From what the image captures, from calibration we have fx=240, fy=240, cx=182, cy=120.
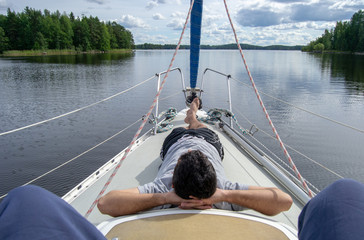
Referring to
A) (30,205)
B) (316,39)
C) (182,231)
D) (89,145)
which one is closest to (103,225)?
(182,231)

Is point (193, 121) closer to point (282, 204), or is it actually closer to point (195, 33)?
point (282, 204)

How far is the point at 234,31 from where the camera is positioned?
319cm

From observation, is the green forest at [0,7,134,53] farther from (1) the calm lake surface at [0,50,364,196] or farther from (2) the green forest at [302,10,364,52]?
(2) the green forest at [302,10,364,52]

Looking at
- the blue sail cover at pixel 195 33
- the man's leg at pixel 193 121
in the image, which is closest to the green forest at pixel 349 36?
the blue sail cover at pixel 195 33

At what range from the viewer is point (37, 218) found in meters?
0.72

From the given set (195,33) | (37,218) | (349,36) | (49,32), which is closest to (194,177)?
(37,218)

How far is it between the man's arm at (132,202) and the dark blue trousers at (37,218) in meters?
0.57

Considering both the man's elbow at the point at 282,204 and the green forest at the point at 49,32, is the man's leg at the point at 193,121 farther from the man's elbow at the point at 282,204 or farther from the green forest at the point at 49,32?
the green forest at the point at 49,32

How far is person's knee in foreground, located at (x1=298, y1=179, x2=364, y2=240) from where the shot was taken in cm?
77

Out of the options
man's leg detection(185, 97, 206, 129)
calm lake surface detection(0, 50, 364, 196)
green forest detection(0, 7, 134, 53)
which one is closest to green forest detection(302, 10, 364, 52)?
calm lake surface detection(0, 50, 364, 196)

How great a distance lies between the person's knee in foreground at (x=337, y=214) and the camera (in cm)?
77

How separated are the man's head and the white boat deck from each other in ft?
1.74

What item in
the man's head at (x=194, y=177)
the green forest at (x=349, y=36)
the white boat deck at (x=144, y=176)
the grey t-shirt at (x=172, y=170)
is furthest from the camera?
the green forest at (x=349, y=36)

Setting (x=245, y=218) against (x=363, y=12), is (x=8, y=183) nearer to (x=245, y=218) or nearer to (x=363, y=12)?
(x=245, y=218)
